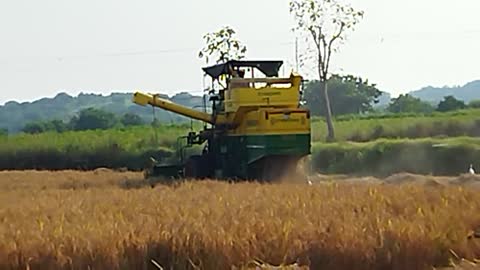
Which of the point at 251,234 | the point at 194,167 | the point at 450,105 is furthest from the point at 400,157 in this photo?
the point at 450,105

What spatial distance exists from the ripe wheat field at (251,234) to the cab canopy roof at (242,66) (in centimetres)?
1043

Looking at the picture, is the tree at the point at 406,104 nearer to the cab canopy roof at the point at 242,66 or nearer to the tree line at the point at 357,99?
the tree line at the point at 357,99

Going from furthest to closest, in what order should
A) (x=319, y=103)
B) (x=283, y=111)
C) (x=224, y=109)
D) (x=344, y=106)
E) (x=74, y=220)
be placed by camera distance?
(x=344, y=106), (x=319, y=103), (x=224, y=109), (x=283, y=111), (x=74, y=220)

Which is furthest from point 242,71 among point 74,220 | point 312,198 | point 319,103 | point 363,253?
point 319,103

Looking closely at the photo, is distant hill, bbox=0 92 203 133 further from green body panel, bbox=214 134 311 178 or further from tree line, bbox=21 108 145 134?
green body panel, bbox=214 134 311 178

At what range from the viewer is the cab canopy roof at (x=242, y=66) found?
2523 centimetres

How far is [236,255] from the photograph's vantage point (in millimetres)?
10305

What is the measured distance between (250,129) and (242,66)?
1790 millimetres

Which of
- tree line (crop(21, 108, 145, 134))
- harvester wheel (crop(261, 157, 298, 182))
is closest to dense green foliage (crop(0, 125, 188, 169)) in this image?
harvester wheel (crop(261, 157, 298, 182))

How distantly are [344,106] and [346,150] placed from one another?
51.0 m

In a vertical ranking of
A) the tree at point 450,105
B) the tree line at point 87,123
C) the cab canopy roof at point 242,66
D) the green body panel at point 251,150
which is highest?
the cab canopy roof at point 242,66

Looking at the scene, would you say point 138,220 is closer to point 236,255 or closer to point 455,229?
point 236,255

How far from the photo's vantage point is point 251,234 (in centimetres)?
1090

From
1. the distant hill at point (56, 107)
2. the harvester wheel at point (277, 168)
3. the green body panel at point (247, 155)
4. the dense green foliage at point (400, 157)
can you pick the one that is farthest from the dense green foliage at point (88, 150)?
the distant hill at point (56, 107)
